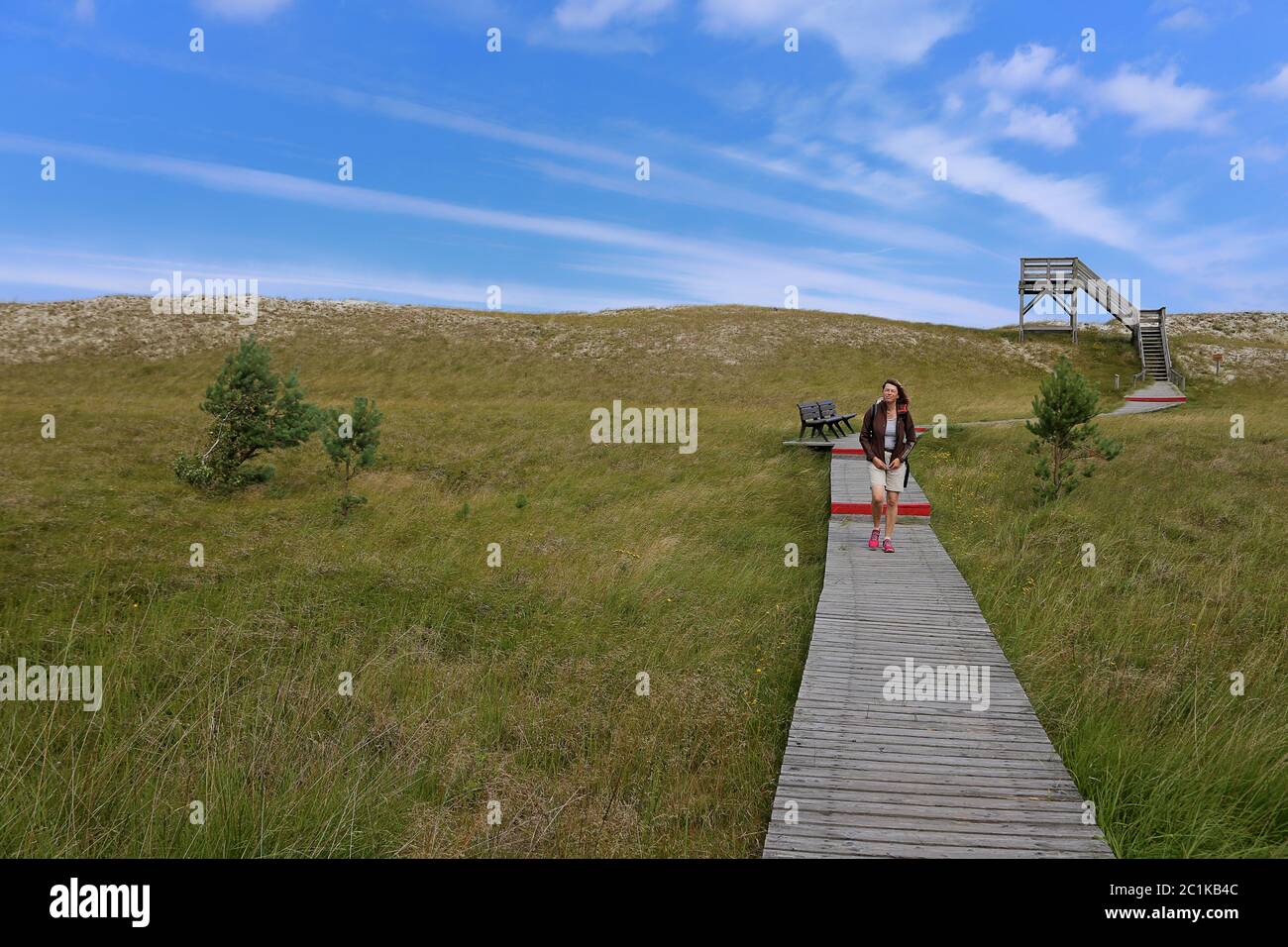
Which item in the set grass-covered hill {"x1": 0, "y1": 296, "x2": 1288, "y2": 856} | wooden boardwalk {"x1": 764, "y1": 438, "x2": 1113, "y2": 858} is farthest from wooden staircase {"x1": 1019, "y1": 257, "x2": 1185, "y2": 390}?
wooden boardwalk {"x1": 764, "y1": 438, "x2": 1113, "y2": 858}

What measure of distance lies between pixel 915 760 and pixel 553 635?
14.8ft

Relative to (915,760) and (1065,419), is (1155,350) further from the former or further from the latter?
(915,760)

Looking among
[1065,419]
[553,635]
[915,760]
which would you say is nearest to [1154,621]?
[915,760]

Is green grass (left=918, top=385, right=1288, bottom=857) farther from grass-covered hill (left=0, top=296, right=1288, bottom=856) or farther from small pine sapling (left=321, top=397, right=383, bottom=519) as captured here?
small pine sapling (left=321, top=397, right=383, bottom=519)

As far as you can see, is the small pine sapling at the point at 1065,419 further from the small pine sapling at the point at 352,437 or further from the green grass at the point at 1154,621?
the small pine sapling at the point at 352,437

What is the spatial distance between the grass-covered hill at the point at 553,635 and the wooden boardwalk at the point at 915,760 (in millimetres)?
423

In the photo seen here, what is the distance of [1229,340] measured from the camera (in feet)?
139

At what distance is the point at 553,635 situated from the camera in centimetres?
801

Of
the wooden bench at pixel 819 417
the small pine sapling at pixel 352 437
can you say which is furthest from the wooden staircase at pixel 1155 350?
the small pine sapling at pixel 352 437

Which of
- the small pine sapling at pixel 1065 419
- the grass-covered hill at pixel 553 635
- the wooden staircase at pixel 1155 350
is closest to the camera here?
the grass-covered hill at pixel 553 635

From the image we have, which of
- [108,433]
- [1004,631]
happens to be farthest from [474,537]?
[108,433]

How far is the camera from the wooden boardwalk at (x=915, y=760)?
12.6ft
